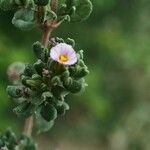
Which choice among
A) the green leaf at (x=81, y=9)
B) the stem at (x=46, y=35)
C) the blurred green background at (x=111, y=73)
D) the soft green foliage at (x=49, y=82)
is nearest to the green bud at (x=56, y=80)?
the soft green foliage at (x=49, y=82)

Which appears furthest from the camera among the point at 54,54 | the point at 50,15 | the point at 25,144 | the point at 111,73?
the point at 111,73

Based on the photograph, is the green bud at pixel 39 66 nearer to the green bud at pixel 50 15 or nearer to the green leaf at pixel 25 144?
the green bud at pixel 50 15

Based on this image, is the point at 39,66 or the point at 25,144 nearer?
the point at 39,66

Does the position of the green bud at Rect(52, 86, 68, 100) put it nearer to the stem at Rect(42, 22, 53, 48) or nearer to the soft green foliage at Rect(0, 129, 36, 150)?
the stem at Rect(42, 22, 53, 48)

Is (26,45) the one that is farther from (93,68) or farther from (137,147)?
(137,147)

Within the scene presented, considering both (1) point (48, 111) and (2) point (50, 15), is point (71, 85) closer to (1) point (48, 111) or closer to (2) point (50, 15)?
(1) point (48, 111)

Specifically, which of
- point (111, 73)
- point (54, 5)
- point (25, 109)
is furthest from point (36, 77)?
point (111, 73)

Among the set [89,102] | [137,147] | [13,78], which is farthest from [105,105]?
[13,78]
